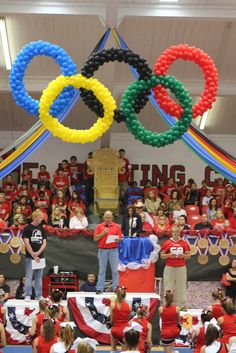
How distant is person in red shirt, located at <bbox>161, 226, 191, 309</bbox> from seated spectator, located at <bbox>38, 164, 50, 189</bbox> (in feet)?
23.1

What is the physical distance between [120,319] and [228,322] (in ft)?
5.44

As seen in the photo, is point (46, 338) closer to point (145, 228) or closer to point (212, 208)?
point (145, 228)

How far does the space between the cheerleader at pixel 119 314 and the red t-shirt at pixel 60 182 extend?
9154 mm

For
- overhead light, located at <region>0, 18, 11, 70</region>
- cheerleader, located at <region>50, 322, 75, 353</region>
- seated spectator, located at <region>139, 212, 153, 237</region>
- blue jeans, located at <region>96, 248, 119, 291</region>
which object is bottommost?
cheerleader, located at <region>50, 322, 75, 353</region>

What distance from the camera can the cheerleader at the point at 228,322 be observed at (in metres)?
8.26

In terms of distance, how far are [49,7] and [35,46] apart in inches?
190

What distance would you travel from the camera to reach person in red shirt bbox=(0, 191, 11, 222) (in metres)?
15.7

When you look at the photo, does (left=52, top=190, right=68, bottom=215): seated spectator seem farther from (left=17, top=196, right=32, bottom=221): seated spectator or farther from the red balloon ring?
the red balloon ring

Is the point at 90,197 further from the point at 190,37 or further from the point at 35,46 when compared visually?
the point at 35,46

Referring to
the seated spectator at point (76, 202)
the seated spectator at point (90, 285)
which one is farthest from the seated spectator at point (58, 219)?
the seated spectator at point (90, 285)

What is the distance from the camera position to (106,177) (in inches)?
736

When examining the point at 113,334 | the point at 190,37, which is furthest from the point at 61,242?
the point at 190,37

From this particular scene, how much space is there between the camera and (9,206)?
16.3 m

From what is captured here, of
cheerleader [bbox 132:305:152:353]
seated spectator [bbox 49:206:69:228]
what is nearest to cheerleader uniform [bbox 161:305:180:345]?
cheerleader [bbox 132:305:152:353]
